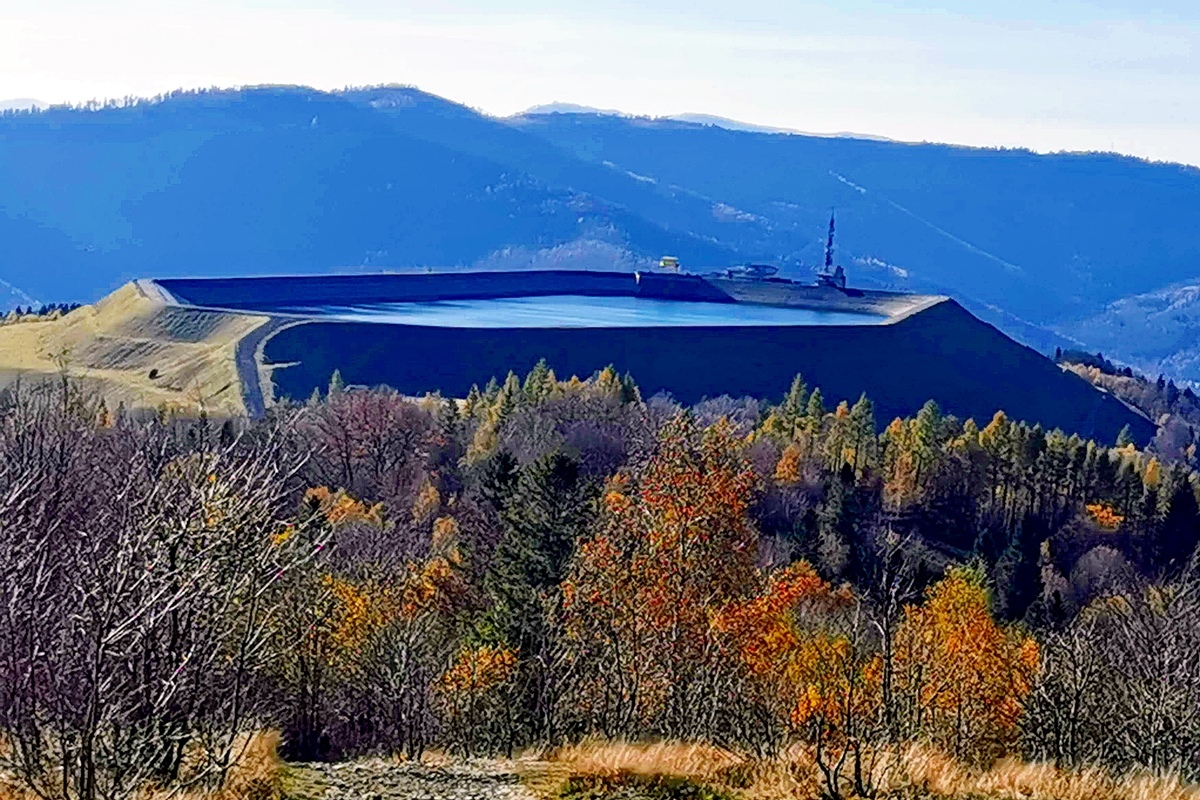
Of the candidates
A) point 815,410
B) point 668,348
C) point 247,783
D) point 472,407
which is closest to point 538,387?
point 472,407

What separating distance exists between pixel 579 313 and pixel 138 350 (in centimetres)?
5082

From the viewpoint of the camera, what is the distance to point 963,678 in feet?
92.1

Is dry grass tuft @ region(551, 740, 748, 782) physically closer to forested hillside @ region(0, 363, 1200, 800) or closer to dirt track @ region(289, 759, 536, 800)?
forested hillside @ region(0, 363, 1200, 800)

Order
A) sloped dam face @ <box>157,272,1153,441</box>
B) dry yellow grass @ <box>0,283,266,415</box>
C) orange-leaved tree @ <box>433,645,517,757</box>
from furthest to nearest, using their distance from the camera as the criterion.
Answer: sloped dam face @ <box>157,272,1153,441</box> < dry yellow grass @ <box>0,283,266,415</box> < orange-leaved tree @ <box>433,645,517,757</box>

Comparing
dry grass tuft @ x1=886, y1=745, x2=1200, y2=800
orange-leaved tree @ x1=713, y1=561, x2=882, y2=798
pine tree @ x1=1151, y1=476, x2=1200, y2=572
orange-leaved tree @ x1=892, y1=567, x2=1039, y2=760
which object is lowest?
pine tree @ x1=1151, y1=476, x2=1200, y2=572

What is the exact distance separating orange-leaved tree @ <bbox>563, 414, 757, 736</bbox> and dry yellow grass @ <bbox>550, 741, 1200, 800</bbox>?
5.77 metres

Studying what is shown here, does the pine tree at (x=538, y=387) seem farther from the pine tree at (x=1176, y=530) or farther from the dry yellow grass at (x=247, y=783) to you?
the dry yellow grass at (x=247, y=783)

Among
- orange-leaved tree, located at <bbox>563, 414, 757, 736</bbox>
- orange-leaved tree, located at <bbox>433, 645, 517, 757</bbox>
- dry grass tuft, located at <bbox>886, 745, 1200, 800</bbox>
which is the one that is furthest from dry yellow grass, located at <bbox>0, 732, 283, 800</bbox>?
orange-leaved tree, located at <bbox>433, 645, 517, 757</bbox>

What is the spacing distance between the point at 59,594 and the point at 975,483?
73369mm

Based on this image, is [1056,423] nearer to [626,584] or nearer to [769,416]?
[769,416]

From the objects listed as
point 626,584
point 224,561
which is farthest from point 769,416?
point 224,561

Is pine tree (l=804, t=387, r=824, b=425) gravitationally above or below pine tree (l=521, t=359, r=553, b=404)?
below

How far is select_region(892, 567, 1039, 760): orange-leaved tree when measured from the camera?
79.8 ft

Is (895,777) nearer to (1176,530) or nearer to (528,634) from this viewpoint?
(528,634)
